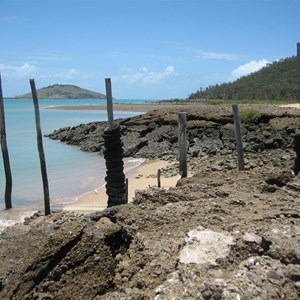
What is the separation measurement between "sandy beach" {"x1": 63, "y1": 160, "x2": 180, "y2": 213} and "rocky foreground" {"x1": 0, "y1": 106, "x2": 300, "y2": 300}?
330cm

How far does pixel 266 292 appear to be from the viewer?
3574mm

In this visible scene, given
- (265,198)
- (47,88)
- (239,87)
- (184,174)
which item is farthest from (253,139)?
(47,88)

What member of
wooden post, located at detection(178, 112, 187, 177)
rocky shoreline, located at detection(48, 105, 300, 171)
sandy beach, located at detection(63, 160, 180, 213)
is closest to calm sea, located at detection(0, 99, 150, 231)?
sandy beach, located at detection(63, 160, 180, 213)

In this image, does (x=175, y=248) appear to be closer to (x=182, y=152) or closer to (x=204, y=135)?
(x=182, y=152)

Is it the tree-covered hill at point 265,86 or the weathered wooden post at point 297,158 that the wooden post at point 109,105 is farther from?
the tree-covered hill at point 265,86

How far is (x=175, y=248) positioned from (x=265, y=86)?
61750mm

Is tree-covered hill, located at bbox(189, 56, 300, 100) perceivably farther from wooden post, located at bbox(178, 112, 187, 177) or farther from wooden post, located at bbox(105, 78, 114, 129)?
wooden post, located at bbox(105, 78, 114, 129)

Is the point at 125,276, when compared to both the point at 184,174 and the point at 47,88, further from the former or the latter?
the point at 47,88

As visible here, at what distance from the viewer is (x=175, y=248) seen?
4520 millimetres

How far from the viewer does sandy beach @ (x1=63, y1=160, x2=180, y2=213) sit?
440 inches

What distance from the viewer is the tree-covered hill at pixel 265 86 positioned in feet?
185

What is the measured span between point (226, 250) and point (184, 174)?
238 inches

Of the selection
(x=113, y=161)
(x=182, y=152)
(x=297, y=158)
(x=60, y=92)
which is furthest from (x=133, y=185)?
(x=60, y=92)

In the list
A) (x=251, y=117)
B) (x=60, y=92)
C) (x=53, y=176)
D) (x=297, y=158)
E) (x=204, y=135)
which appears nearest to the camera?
(x=297, y=158)
